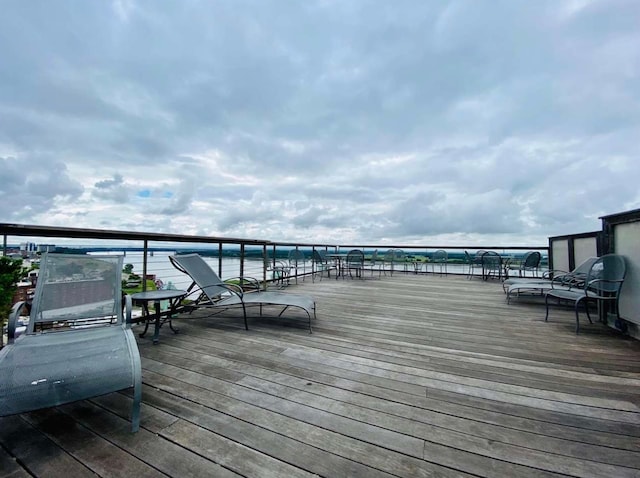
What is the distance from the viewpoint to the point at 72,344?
1.62 m

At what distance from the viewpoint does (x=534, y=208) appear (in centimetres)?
908

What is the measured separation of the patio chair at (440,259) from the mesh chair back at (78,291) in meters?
9.13

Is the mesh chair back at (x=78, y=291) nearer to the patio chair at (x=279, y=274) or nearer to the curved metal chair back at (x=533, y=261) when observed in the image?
the patio chair at (x=279, y=274)

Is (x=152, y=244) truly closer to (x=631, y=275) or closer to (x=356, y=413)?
(x=356, y=413)

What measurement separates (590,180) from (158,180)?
12666mm

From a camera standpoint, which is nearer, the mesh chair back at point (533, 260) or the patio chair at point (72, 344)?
the patio chair at point (72, 344)

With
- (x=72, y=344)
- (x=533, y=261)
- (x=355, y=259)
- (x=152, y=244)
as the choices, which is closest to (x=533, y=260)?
(x=533, y=261)

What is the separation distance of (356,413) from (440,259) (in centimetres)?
871

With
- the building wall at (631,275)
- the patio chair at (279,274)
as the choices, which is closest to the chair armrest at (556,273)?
the building wall at (631,275)

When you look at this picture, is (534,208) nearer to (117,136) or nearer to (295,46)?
(295,46)

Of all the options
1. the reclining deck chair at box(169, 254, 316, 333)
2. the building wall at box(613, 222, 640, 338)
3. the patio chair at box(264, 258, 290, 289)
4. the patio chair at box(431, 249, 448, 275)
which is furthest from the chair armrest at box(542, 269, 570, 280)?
the patio chair at box(264, 258, 290, 289)

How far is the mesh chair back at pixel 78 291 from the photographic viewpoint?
196cm

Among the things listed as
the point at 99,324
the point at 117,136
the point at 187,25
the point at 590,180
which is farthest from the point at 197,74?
the point at 590,180

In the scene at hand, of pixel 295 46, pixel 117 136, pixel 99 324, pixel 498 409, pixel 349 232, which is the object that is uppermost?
pixel 295 46
